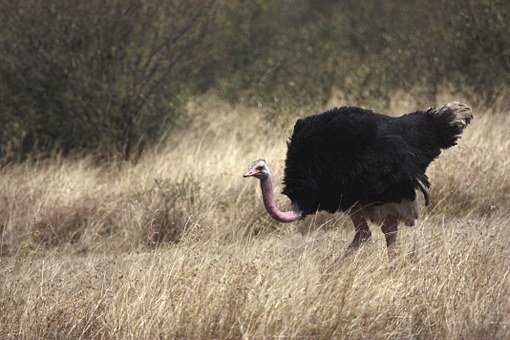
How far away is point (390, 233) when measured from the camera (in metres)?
6.34

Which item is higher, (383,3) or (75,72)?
(383,3)

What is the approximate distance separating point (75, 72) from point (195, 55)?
1.70 metres

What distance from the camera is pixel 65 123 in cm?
1073

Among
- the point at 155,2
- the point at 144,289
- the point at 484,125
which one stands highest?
the point at 155,2

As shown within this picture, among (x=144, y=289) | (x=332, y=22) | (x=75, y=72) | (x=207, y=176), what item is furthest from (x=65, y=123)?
(x=332, y=22)

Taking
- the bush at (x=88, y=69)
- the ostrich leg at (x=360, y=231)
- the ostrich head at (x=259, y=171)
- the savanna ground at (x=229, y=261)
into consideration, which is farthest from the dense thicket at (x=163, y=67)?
the ostrich head at (x=259, y=171)

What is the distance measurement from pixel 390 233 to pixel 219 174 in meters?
2.72

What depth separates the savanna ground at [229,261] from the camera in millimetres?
4922

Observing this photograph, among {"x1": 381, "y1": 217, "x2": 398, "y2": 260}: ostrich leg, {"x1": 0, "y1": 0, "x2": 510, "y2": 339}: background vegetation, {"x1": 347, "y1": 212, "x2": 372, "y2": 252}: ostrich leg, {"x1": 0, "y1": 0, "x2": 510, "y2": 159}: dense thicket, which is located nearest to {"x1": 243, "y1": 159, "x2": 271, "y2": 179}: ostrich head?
{"x1": 0, "y1": 0, "x2": 510, "y2": 339}: background vegetation

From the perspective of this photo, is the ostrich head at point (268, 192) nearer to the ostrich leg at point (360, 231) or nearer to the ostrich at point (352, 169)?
the ostrich at point (352, 169)

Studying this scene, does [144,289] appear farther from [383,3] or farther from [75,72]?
[383,3]

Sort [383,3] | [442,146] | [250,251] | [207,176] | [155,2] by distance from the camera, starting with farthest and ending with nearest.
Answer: [383,3] < [155,2] < [207,176] < [442,146] < [250,251]

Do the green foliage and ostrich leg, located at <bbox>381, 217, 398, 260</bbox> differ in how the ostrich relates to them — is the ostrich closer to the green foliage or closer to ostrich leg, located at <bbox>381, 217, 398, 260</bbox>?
ostrich leg, located at <bbox>381, 217, 398, 260</bbox>

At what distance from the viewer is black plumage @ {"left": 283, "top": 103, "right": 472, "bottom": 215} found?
20.5ft
